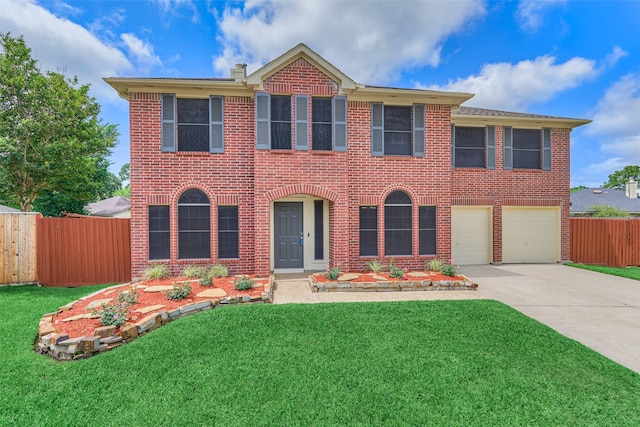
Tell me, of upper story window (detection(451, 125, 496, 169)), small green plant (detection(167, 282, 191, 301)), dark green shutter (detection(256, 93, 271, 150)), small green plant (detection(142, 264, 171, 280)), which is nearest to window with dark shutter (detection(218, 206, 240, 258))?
small green plant (detection(142, 264, 171, 280))

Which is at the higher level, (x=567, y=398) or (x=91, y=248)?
(x=91, y=248)

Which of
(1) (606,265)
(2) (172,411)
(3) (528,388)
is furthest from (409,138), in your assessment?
(1) (606,265)

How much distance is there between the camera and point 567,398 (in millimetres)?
3240

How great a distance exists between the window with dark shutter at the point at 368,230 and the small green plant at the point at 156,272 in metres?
5.63

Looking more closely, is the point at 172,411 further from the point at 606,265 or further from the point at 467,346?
the point at 606,265

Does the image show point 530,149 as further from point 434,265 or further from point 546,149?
point 434,265

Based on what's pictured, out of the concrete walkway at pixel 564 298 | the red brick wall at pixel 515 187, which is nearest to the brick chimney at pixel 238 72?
the concrete walkway at pixel 564 298

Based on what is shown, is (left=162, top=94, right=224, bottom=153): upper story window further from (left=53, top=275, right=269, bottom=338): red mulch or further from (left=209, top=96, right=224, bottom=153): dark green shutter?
(left=53, top=275, right=269, bottom=338): red mulch

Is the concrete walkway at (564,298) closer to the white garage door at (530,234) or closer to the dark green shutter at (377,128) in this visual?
the white garage door at (530,234)

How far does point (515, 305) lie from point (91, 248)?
36.6ft

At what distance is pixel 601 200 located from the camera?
2350 centimetres

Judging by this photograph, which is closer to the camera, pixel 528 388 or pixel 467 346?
pixel 528 388

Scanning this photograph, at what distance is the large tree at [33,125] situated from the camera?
10.1m

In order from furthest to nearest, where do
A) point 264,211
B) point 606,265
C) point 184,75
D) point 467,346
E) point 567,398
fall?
1. point 606,265
2. point 184,75
3. point 264,211
4. point 467,346
5. point 567,398
